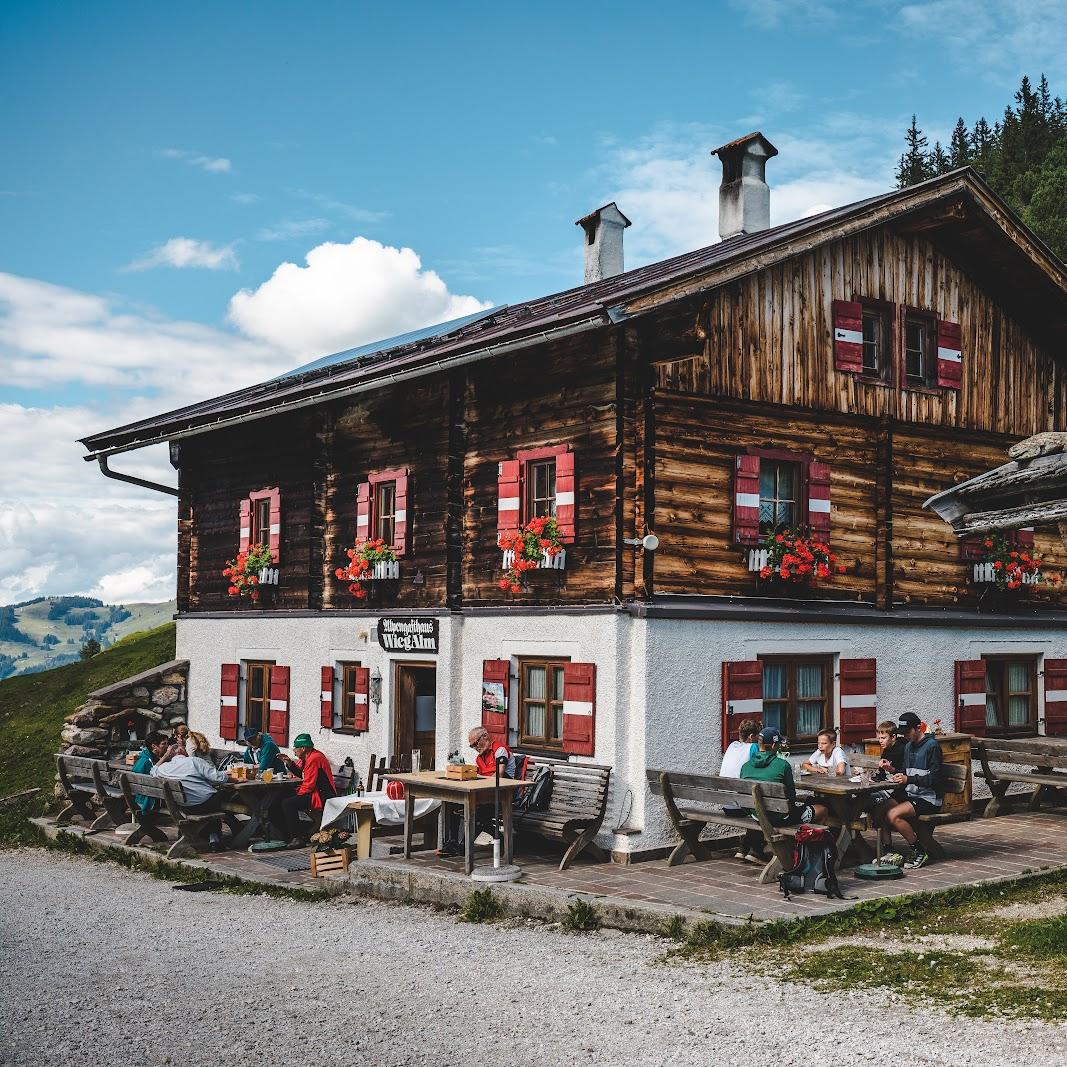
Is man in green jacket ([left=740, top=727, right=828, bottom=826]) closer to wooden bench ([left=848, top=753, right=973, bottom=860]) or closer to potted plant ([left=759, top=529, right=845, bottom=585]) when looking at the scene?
wooden bench ([left=848, top=753, right=973, bottom=860])

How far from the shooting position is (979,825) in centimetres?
1530

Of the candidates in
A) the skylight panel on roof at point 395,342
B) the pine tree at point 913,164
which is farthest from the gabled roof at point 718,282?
the pine tree at point 913,164

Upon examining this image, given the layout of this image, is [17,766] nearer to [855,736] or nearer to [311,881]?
[311,881]

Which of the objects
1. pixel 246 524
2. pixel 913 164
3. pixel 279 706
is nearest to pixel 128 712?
pixel 279 706

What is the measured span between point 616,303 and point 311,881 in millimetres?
6748

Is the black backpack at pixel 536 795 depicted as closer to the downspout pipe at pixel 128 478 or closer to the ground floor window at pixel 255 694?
the ground floor window at pixel 255 694

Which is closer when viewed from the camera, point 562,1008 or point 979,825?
point 562,1008

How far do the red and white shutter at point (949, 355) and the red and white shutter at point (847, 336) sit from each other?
155 cm

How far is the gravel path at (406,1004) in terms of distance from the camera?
24.5ft

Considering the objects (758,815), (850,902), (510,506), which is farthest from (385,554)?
(850,902)

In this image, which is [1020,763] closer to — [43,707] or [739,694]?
[739,694]

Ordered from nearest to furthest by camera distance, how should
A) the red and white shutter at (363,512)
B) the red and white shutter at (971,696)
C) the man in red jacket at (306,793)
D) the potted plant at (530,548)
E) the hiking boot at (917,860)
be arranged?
the hiking boot at (917,860) < the potted plant at (530,548) < the man in red jacket at (306,793) < the red and white shutter at (971,696) < the red and white shutter at (363,512)

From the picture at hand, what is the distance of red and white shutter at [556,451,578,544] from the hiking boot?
4.94 m

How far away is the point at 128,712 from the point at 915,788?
13.8m
